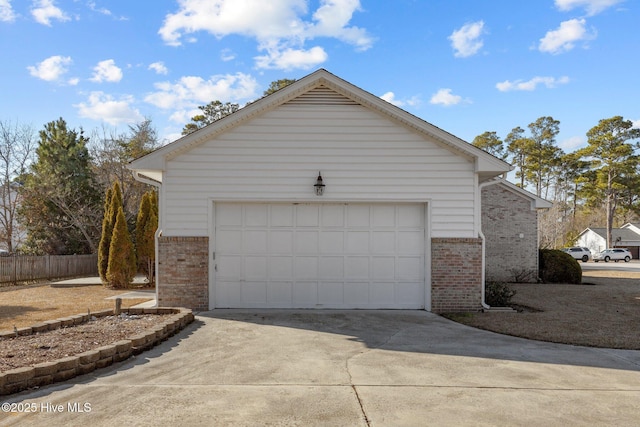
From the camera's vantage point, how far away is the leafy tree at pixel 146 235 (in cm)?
1614

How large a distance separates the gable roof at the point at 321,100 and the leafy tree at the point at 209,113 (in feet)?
78.6

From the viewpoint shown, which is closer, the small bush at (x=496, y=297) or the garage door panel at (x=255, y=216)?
the garage door panel at (x=255, y=216)

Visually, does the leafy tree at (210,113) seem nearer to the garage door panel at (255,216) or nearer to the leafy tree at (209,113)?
the leafy tree at (209,113)

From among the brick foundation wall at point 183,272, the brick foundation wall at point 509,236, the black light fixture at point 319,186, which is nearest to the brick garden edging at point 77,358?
the brick foundation wall at point 183,272

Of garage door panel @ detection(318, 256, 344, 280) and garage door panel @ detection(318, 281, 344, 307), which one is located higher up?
garage door panel @ detection(318, 256, 344, 280)

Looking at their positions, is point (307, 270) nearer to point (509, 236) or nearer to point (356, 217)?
point (356, 217)

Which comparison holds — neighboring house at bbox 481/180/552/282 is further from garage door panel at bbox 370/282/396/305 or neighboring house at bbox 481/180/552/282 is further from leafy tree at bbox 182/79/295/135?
leafy tree at bbox 182/79/295/135

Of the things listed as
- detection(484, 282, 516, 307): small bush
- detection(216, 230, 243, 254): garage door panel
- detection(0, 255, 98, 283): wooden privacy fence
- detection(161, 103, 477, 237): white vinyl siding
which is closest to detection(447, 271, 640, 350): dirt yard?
detection(484, 282, 516, 307): small bush

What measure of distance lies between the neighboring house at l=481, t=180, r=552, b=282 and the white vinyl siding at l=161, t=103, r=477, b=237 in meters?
9.21

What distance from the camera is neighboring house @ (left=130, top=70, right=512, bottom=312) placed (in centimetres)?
945

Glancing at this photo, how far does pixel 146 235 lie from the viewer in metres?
16.3

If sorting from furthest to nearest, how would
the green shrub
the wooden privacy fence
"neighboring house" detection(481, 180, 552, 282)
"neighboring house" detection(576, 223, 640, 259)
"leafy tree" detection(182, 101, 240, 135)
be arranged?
"neighboring house" detection(576, 223, 640, 259), "leafy tree" detection(182, 101, 240, 135), "neighboring house" detection(481, 180, 552, 282), the green shrub, the wooden privacy fence

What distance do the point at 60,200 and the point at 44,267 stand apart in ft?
18.3

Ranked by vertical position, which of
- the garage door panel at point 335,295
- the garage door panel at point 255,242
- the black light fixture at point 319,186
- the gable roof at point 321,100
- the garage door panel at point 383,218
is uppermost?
the gable roof at point 321,100
